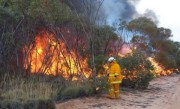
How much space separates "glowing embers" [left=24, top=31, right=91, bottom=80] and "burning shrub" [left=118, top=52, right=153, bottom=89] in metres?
2.21

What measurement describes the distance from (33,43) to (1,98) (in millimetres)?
8657

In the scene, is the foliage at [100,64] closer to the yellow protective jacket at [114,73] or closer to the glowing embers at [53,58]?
the glowing embers at [53,58]

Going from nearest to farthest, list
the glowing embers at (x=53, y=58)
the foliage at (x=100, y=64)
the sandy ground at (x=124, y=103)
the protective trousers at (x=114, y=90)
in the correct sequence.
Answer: the sandy ground at (x=124, y=103), the protective trousers at (x=114, y=90), the glowing embers at (x=53, y=58), the foliage at (x=100, y=64)

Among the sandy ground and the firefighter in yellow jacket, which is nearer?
the sandy ground

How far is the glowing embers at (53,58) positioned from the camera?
21788 mm

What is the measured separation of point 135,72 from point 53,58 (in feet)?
17.4

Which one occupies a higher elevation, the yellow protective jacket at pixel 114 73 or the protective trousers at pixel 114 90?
the yellow protective jacket at pixel 114 73

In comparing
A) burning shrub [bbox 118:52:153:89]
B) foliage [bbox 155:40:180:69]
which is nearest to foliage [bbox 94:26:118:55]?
burning shrub [bbox 118:52:153:89]

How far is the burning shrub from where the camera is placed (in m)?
21.8

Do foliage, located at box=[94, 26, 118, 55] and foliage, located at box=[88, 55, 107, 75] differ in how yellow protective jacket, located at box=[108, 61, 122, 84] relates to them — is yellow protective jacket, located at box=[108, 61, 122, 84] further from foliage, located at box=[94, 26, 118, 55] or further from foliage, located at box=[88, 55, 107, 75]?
foliage, located at box=[94, 26, 118, 55]

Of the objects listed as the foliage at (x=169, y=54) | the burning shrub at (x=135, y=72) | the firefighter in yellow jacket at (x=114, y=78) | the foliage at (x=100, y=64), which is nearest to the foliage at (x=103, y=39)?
the foliage at (x=100, y=64)

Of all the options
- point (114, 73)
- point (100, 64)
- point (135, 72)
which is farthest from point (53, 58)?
point (114, 73)

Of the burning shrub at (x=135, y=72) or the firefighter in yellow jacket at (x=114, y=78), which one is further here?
the burning shrub at (x=135, y=72)

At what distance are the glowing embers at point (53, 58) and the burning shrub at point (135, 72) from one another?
2211 millimetres
